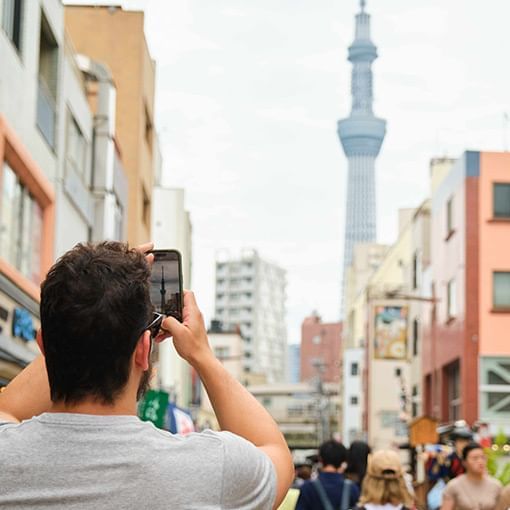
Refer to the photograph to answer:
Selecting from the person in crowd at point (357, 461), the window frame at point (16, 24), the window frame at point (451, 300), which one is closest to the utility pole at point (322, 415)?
the window frame at point (451, 300)

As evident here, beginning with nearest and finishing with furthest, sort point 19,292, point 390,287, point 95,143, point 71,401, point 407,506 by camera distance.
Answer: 1. point 71,401
2. point 407,506
3. point 19,292
4. point 95,143
5. point 390,287

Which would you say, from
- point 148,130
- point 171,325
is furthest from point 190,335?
point 148,130

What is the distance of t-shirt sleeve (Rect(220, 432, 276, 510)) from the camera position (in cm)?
318

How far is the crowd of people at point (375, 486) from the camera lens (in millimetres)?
10211

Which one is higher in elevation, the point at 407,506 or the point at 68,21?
Result: the point at 68,21

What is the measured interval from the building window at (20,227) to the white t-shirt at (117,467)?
18924 millimetres

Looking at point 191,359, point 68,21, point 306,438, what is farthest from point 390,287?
point 191,359

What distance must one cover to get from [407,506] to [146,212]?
37189 millimetres

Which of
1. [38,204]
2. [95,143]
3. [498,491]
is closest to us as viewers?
[498,491]

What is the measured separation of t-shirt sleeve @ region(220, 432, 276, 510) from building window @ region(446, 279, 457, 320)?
40.2 meters

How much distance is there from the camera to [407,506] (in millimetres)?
10234

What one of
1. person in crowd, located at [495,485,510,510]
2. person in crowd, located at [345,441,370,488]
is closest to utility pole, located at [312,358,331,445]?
person in crowd, located at [345,441,370,488]

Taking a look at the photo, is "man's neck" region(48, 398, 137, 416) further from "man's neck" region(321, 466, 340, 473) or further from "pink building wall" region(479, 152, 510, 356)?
"pink building wall" region(479, 152, 510, 356)

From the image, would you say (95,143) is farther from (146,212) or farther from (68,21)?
(146,212)
